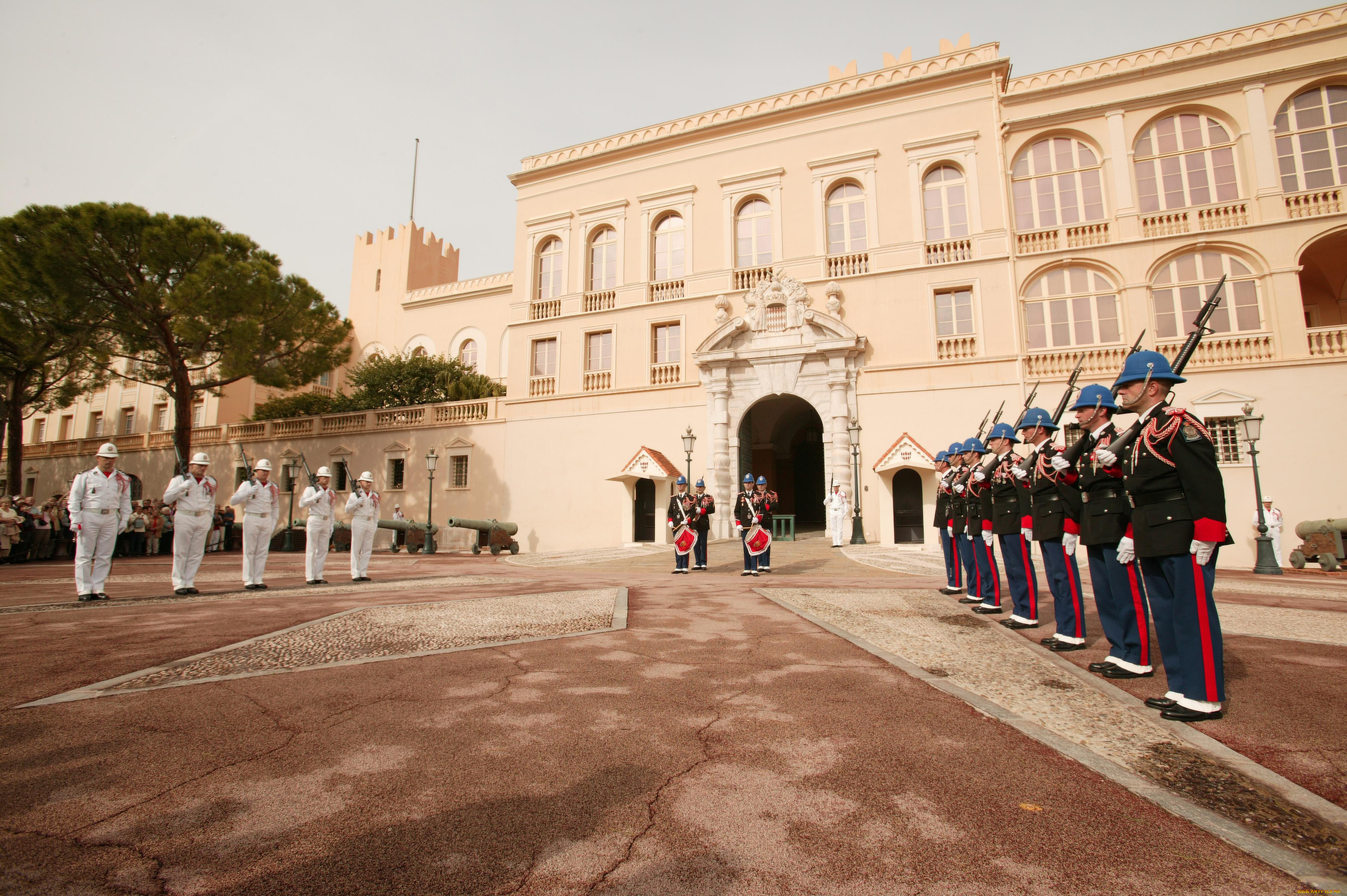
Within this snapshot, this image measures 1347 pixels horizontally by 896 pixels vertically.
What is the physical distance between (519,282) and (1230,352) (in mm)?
25300

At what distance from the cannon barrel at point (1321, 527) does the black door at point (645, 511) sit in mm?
18326

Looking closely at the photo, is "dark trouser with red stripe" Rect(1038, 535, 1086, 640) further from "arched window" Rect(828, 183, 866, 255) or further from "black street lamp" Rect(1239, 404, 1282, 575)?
"arched window" Rect(828, 183, 866, 255)

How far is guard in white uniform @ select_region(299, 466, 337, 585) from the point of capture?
1151 centimetres

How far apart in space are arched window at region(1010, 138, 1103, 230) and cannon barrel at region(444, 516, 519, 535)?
68.2ft

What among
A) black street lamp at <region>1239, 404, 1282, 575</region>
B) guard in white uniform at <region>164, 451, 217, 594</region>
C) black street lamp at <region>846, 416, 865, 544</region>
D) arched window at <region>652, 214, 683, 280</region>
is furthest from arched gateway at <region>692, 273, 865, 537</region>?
guard in white uniform at <region>164, 451, 217, 594</region>

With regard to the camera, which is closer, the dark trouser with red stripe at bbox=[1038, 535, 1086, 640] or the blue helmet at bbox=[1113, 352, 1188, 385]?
the blue helmet at bbox=[1113, 352, 1188, 385]

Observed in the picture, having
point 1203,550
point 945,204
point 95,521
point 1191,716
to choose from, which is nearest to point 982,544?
point 1203,550

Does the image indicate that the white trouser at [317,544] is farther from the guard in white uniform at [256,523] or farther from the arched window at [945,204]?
the arched window at [945,204]

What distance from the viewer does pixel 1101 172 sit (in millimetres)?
20641

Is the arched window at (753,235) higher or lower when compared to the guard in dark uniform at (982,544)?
higher

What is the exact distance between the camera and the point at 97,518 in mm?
9500

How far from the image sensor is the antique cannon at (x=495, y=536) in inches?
925

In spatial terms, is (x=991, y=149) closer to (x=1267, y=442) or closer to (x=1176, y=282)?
(x=1176, y=282)

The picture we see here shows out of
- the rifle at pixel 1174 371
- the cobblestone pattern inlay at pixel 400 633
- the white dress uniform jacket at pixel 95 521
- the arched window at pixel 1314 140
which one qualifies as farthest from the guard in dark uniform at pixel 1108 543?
the arched window at pixel 1314 140
